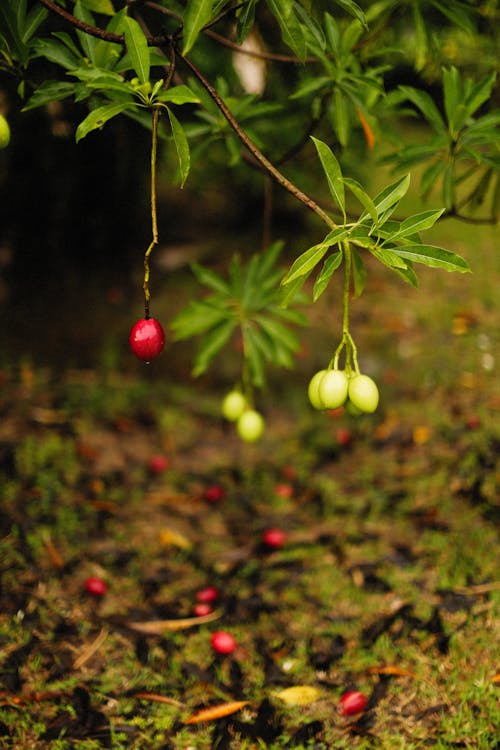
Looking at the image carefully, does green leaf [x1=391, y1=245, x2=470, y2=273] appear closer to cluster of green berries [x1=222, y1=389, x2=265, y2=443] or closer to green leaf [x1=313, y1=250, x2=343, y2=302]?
green leaf [x1=313, y1=250, x2=343, y2=302]

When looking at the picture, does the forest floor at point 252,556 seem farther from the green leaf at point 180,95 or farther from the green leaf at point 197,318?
the green leaf at point 180,95

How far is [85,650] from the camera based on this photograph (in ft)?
6.25

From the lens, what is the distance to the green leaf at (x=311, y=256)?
1.17 m

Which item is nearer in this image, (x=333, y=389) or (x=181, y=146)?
(x=181, y=146)

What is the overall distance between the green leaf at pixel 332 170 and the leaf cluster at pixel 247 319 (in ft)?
2.60

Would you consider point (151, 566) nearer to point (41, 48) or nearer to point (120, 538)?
point (120, 538)

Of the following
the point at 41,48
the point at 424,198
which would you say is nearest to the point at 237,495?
the point at 424,198

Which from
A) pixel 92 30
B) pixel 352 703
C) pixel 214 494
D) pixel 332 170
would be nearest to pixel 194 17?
pixel 92 30

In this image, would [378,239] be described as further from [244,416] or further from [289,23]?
[244,416]

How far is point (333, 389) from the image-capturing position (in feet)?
4.34

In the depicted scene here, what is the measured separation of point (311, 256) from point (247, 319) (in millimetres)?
949

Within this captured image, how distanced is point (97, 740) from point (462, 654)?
103 centimetres

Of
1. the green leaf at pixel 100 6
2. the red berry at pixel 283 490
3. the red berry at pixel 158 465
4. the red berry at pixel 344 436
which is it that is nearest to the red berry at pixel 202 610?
the red berry at pixel 283 490

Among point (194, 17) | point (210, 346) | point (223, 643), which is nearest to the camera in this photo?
point (194, 17)
